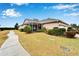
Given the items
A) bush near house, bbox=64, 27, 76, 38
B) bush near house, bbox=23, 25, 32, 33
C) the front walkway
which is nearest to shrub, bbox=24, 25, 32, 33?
bush near house, bbox=23, 25, 32, 33

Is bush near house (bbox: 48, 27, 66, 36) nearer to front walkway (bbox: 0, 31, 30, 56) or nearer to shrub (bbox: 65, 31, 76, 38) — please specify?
shrub (bbox: 65, 31, 76, 38)

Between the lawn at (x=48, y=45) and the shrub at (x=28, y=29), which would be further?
the shrub at (x=28, y=29)

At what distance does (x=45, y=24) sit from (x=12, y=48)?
28.2 inches

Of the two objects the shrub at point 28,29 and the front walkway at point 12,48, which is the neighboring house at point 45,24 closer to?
the shrub at point 28,29

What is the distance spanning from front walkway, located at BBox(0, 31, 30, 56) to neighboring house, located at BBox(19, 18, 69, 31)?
0.24m

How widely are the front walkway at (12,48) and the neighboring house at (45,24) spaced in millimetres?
242

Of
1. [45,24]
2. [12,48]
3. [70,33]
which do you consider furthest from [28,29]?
A: [70,33]

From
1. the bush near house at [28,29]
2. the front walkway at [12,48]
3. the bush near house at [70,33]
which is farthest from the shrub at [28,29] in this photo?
the bush near house at [70,33]

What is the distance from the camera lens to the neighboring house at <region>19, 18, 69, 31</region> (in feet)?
12.3

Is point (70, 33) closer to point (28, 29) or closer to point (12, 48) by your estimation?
point (28, 29)

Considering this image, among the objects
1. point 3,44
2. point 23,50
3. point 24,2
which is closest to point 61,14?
point 24,2

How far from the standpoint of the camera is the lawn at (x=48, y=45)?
3656 mm

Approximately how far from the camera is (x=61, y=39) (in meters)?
3.78

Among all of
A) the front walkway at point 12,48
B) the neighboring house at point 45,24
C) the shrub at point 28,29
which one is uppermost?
the neighboring house at point 45,24
